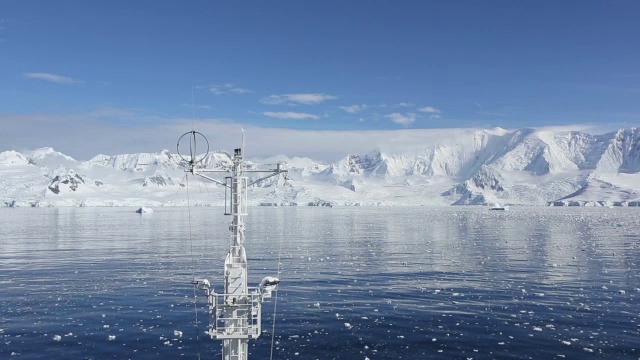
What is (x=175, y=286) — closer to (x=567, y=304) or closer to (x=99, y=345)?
(x=99, y=345)

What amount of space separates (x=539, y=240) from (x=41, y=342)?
84289mm

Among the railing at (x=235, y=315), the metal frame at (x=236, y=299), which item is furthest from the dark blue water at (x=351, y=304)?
the railing at (x=235, y=315)

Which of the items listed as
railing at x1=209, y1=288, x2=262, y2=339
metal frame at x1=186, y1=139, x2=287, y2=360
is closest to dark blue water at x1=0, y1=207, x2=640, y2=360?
metal frame at x1=186, y1=139, x2=287, y2=360

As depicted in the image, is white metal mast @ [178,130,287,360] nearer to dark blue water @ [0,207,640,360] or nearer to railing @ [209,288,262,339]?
railing @ [209,288,262,339]

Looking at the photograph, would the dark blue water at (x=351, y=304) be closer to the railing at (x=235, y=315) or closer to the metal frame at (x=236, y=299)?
the metal frame at (x=236, y=299)

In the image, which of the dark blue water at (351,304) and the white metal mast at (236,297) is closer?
the white metal mast at (236,297)

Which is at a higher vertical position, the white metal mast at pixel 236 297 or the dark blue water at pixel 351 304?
the white metal mast at pixel 236 297

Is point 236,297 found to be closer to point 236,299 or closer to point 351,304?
point 236,299

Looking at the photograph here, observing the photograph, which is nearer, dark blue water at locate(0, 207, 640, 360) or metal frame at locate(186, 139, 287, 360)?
metal frame at locate(186, 139, 287, 360)

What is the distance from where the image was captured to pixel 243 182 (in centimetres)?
2419

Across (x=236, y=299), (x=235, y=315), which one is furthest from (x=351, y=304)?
(x=236, y=299)

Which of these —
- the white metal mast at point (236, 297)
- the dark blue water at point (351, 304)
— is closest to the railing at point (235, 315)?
the white metal mast at point (236, 297)

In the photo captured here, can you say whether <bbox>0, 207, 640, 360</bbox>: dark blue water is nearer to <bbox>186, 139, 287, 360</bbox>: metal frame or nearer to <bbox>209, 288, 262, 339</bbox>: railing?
<bbox>186, 139, 287, 360</bbox>: metal frame

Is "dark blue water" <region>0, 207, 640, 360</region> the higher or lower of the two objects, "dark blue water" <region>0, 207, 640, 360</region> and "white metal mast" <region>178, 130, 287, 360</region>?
the lower
